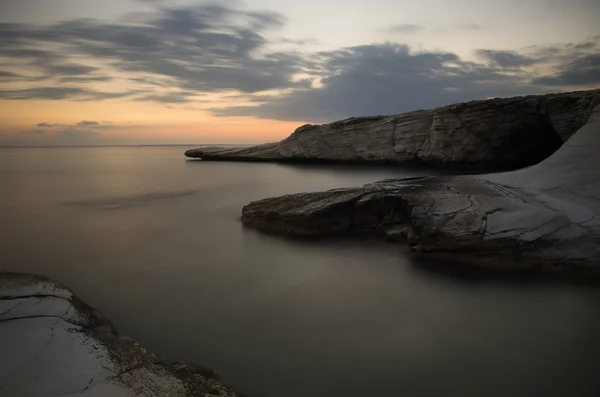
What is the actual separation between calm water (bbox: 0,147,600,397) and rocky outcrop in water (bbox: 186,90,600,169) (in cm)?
1045

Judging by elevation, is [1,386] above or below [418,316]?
above

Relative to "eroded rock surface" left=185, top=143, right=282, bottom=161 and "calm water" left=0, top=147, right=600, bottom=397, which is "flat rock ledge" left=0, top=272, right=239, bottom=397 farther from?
"eroded rock surface" left=185, top=143, right=282, bottom=161

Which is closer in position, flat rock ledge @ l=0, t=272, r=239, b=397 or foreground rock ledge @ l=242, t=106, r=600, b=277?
flat rock ledge @ l=0, t=272, r=239, b=397

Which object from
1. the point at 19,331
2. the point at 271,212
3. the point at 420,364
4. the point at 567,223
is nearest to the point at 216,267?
the point at 271,212

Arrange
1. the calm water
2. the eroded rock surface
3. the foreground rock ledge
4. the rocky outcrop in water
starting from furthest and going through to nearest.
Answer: the eroded rock surface, the rocky outcrop in water, the foreground rock ledge, the calm water

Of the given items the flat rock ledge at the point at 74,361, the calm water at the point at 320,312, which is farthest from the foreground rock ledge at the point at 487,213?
the flat rock ledge at the point at 74,361

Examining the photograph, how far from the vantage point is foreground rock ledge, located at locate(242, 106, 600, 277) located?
4824mm

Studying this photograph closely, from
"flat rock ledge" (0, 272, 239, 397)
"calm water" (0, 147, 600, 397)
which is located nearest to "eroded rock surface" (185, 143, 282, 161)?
"calm water" (0, 147, 600, 397)

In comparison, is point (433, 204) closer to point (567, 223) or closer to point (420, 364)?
point (567, 223)

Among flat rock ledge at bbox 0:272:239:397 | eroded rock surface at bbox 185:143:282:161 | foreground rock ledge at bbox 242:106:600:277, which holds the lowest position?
flat rock ledge at bbox 0:272:239:397

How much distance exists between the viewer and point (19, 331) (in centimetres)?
270

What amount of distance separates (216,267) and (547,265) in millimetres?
4391

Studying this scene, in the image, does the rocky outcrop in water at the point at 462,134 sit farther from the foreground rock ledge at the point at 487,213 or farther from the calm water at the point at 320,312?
the calm water at the point at 320,312

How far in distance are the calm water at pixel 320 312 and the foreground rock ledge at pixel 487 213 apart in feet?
1.54
